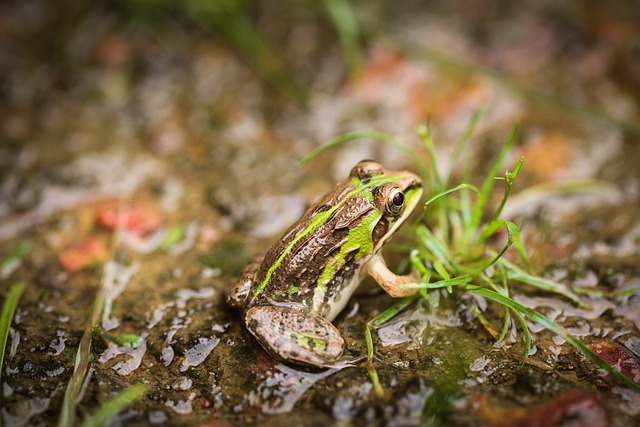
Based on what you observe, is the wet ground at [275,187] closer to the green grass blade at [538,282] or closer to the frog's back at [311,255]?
the green grass blade at [538,282]

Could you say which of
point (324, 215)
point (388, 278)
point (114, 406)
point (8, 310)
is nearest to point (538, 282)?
point (388, 278)

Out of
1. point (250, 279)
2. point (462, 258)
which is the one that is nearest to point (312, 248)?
point (250, 279)

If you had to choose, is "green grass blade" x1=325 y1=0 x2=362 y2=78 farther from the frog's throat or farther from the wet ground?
the frog's throat

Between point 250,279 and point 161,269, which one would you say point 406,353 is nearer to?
point 250,279

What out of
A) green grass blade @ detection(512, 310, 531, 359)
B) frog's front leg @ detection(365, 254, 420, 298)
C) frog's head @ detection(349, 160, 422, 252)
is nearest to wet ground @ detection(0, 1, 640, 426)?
green grass blade @ detection(512, 310, 531, 359)

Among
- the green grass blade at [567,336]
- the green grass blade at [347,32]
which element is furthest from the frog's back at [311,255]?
the green grass blade at [347,32]
